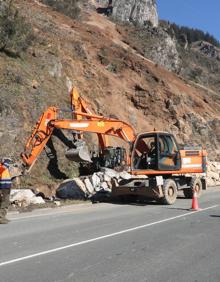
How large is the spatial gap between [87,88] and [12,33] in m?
7.97

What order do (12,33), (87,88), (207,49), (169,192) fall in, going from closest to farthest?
1. (169,192)
2. (12,33)
3. (87,88)
4. (207,49)

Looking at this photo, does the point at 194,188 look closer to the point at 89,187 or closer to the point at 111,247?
the point at 89,187

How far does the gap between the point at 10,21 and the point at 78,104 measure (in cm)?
666

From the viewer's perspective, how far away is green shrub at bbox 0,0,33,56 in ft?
87.1

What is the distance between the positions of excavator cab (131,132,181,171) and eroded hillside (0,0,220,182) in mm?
5152

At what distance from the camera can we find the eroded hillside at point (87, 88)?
23734 millimetres

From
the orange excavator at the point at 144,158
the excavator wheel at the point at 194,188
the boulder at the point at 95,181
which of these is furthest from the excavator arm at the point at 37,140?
the excavator wheel at the point at 194,188

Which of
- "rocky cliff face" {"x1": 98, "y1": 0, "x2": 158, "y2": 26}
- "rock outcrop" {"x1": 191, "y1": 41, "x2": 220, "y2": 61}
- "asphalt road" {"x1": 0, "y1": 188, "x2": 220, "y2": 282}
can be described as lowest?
"asphalt road" {"x1": 0, "y1": 188, "x2": 220, "y2": 282}

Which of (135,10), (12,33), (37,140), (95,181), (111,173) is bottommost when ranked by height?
(95,181)

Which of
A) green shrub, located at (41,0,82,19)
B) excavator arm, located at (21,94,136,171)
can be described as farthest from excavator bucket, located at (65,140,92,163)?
green shrub, located at (41,0,82,19)

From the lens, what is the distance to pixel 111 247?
29.5ft

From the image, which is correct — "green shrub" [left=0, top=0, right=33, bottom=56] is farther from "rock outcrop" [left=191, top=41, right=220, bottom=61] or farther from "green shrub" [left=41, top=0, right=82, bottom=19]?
"rock outcrop" [left=191, top=41, right=220, bottom=61]

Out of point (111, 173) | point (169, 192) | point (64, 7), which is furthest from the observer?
point (64, 7)

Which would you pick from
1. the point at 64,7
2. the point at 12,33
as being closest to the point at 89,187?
the point at 12,33
